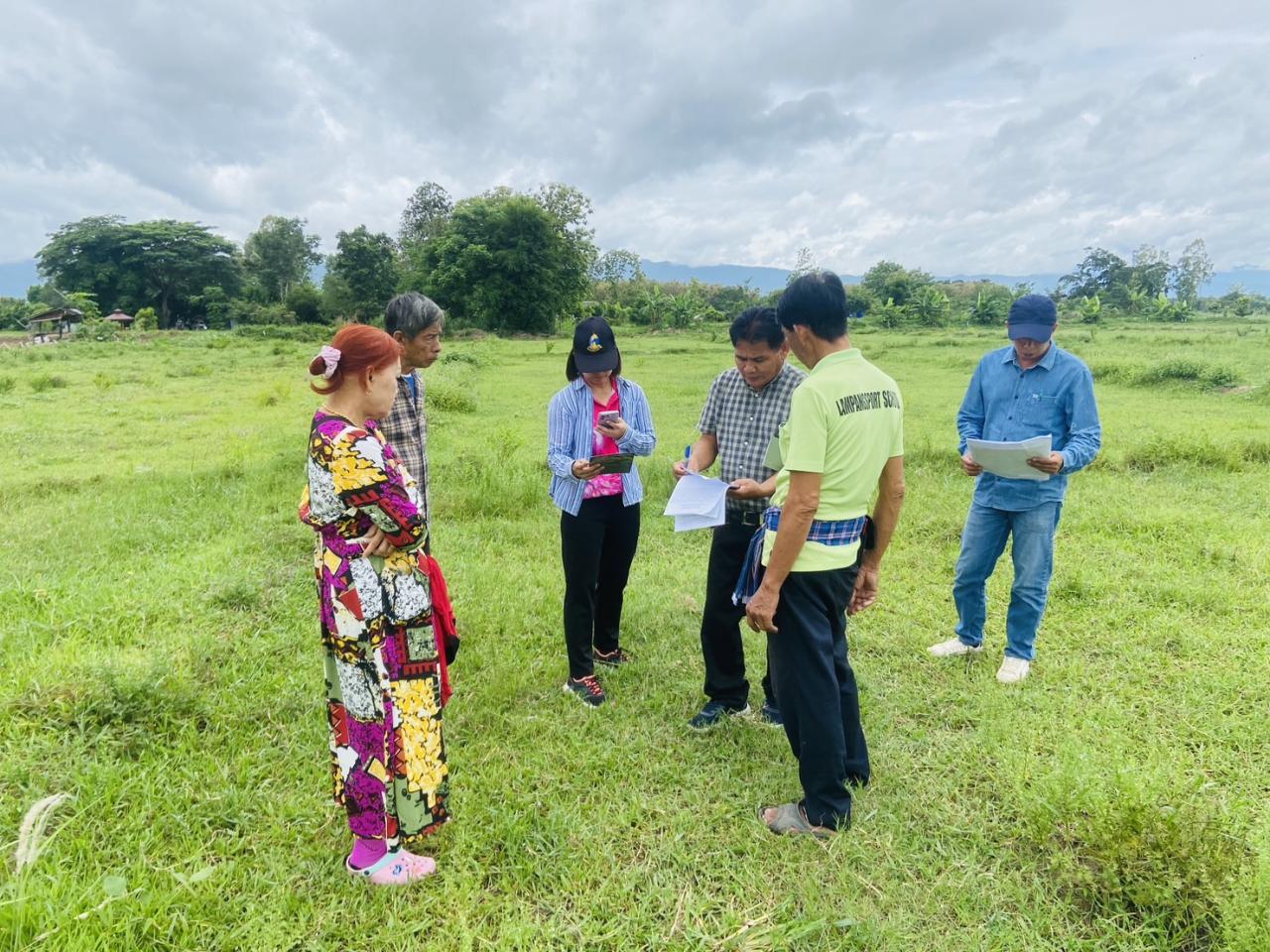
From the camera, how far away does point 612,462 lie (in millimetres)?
3037

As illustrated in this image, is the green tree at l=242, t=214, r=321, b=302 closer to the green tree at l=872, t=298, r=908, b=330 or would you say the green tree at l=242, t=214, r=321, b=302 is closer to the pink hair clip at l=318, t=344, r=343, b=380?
the green tree at l=872, t=298, r=908, b=330

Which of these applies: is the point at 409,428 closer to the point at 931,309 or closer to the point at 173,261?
the point at 931,309

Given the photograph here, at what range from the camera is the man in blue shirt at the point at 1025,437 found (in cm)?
330

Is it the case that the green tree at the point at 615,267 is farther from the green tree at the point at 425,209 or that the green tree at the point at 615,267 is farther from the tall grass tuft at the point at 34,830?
the tall grass tuft at the point at 34,830

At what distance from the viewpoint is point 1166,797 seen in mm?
2432

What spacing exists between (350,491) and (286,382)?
16139 mm

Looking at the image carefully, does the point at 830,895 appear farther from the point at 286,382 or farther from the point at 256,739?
the point at 286,382

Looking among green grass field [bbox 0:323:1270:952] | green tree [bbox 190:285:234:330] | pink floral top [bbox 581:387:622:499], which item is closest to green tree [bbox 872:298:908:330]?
green grass field [bbox 0:323:1270:952]

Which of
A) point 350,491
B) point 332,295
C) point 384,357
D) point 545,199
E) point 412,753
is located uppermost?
point 545,199

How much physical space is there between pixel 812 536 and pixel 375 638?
4.64 feet

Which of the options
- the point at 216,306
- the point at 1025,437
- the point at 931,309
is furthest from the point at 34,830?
the point at 216,306

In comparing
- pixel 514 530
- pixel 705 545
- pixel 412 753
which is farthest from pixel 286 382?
pixel 412 753

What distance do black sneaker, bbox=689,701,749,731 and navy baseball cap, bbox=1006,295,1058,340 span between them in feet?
7.19

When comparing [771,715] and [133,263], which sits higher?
[133,263]
